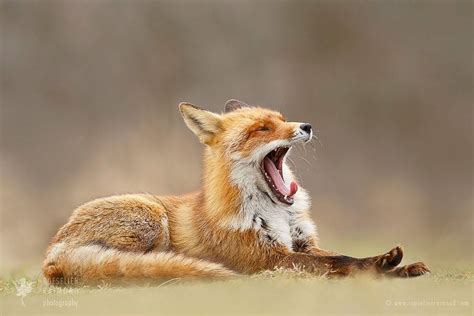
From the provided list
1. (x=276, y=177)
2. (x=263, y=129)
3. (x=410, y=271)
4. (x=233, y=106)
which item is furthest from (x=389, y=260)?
(x=233, y=106)

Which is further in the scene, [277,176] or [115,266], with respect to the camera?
[277,176]

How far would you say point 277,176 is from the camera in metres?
6.11

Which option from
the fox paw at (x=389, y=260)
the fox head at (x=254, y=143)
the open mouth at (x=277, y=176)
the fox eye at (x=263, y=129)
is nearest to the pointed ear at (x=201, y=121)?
the fox head at (x=254, y=143)

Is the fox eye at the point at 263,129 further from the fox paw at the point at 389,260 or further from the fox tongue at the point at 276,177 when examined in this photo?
the fox paw at the point at 389,260

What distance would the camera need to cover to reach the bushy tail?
5.46m

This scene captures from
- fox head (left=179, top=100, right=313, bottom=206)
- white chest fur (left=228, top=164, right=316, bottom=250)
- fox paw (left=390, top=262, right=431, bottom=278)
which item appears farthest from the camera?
fox head (left=179, top=100, right=313, bottom=206)

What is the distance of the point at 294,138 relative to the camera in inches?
233

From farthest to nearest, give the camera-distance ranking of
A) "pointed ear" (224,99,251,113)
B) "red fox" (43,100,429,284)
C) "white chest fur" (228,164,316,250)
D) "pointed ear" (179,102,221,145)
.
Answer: "pointed ear" (224,99,251,113), "pointed ear" (179,102,221,145), "white chest fur" (228,164,316,250), "red fox" (43,100,429,284)

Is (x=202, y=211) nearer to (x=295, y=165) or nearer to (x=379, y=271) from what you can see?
(x=295, y=165)

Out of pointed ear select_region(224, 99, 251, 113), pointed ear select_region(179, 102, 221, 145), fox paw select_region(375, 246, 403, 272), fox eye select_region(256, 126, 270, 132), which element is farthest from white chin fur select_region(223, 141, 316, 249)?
pointed ear select_region(224, 99, 251, 113)

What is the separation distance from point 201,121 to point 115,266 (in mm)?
1485

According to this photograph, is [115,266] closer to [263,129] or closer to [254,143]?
[254,143]

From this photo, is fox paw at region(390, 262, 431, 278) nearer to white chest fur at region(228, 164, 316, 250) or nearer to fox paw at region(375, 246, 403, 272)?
fox paw at region(375, 246, 403, 272)

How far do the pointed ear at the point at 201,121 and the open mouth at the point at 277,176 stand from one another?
539mm
